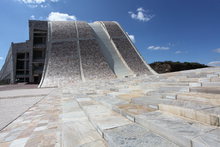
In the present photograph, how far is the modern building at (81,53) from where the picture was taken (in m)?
12.4

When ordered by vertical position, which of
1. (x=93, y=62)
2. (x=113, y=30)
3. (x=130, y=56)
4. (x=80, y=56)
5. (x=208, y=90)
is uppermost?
(x=113, y=30)

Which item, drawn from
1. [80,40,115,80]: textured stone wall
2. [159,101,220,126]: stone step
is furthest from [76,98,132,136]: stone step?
[80,40,115,80]: textured stone wall

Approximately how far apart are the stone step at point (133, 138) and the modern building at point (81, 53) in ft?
35.6

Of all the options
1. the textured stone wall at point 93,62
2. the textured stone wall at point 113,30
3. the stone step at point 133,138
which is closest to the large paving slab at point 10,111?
the stone step at point 133,138

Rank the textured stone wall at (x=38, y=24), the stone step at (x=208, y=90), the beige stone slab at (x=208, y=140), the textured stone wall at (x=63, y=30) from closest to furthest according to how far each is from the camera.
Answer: the beige stone slab at (x=208, y=140) → the stone step at (x=208, y=90) → the textured stone wall at (x=63, y=30) → the textured stone wall at (x=38, y=24)

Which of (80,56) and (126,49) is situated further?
(126,49)

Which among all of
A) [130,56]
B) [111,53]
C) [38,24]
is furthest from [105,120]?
[38,24]

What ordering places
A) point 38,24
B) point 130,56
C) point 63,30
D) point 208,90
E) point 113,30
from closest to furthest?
point 208,90, point 130,56, point 63,30, point 38,24, point 113,30

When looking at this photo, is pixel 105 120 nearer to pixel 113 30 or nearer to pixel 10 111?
pixel 10 111

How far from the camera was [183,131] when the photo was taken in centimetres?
81

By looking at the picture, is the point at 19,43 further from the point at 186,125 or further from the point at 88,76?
the point at 186,125

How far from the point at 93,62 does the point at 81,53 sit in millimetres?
1893

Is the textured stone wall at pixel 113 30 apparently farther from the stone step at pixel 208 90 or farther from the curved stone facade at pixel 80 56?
the stone step at pixel 208 90

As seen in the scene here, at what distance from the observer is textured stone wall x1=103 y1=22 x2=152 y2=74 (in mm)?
14289
